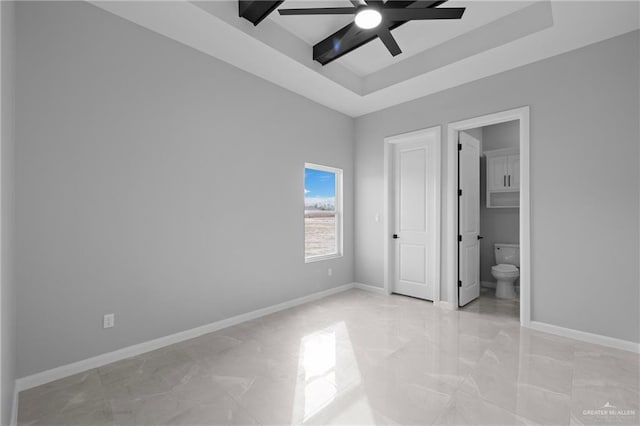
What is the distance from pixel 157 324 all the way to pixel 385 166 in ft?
12.1

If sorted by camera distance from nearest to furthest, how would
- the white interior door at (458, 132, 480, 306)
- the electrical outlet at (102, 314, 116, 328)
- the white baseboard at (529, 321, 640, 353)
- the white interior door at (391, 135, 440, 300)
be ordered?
the electrical outlet at (102, 314, 116, 328)
the white baseboard at (529, 321, 640, 353)
the white interior door at (458, 132, 480, 306)
the white interior door at (391, 135, 440, 300)

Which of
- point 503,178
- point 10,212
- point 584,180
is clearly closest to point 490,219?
point 503,178

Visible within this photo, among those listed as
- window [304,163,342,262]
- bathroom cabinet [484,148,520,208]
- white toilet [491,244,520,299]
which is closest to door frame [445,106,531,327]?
white toilet [491,244,520,299]

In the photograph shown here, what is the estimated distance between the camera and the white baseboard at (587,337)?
2783 mm

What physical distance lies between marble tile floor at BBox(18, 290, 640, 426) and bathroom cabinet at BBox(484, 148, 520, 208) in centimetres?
254

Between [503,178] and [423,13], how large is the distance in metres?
3.64

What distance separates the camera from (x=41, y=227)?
2234 mm

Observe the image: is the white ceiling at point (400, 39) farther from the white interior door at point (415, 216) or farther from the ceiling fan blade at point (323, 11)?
the white interior door at point (415, 216)

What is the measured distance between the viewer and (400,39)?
135 inches

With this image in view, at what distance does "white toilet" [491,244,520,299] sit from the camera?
4418 mm

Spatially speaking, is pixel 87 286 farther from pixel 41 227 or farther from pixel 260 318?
pixel 260 318

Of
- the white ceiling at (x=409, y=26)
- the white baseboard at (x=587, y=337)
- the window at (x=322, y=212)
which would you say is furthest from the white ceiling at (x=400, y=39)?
the white baseboard at (x=587, y=337)

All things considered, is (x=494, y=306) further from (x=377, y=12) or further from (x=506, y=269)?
(x=377, y=12)

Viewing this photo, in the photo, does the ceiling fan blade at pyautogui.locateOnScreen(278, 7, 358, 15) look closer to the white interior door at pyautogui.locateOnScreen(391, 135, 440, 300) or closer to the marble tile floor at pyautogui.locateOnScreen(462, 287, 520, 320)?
the white interior door at pyautogui.locateOnScreen(391, 135, 440, 300)
